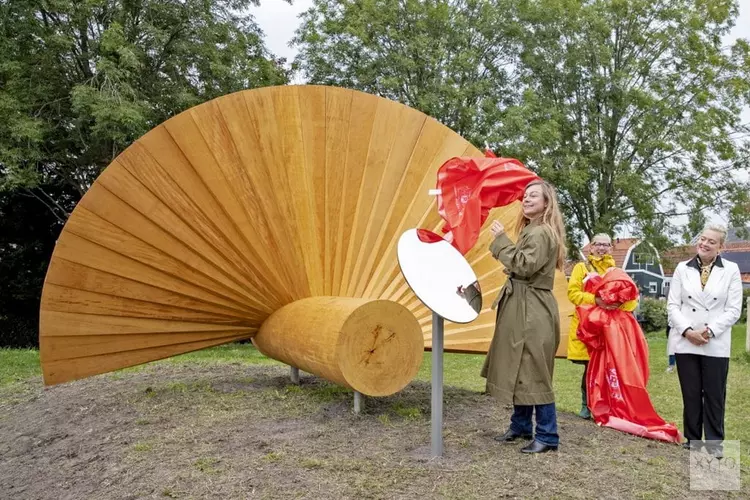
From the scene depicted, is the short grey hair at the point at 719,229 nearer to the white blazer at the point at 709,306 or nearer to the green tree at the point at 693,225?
the white blazer at the point at 709,306

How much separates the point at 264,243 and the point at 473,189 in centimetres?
193

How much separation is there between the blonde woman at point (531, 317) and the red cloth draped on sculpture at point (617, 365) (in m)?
0.97

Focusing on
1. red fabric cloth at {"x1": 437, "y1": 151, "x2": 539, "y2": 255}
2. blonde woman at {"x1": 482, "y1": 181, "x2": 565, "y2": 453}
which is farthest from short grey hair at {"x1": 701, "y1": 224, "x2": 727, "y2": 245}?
red fabric cloth at {"x1": 437, "y1": 151, "x2": 539, "y2": 255}

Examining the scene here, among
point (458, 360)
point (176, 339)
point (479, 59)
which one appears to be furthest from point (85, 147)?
point (479, 59)

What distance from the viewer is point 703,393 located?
4176 mm

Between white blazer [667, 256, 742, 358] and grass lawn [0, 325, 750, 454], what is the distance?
88 centimetres

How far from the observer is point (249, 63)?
44.4 ft

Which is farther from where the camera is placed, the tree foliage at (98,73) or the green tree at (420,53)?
the green tree at (420,53)

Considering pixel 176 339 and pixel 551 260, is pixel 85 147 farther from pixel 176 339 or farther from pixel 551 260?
pixel 551 260

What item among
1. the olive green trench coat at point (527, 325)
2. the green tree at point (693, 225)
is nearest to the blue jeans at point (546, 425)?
the olive green trench coat at point (527, 325)

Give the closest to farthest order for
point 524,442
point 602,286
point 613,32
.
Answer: point 524,442 → point 602,286 → point 613,32

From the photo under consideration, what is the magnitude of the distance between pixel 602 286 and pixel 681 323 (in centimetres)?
71

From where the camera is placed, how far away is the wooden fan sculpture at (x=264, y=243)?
4766 mm

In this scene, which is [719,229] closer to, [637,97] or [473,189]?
[473,189]
